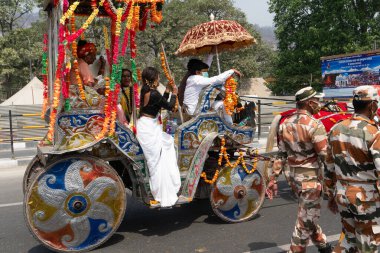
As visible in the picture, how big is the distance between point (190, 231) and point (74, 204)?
58.2 inches

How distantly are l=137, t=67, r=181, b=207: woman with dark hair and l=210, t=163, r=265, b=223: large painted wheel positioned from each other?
2.00ft

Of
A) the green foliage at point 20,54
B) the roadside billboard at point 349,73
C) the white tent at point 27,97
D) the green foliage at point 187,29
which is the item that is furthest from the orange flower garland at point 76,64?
the green foliage at point 20,54

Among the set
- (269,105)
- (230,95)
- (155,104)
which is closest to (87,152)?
(155,104)

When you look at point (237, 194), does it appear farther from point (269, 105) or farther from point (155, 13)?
point (269, 105)

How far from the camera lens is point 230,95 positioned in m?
5.12

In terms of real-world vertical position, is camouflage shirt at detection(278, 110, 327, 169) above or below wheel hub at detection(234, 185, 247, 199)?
above

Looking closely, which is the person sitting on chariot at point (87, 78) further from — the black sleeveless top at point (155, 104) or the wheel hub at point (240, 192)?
the wheel hub at point (240, 192)

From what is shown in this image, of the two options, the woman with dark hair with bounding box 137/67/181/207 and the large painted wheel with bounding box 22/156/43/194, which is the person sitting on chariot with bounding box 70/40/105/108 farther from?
the large painted wheel with bounding box 22/156/43/194

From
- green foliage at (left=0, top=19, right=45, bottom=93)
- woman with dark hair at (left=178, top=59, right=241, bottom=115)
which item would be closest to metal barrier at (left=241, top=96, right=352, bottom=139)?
woman with dark hair at (left=178, top=59, right=241, bottom=115)

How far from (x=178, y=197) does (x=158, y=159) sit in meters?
0.52

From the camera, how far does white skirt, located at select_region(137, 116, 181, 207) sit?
15.1 feet

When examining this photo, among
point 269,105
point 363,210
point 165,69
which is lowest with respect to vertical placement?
point 363,210

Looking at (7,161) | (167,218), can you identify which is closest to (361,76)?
(167,218)

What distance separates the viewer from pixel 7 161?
33.3 feet
